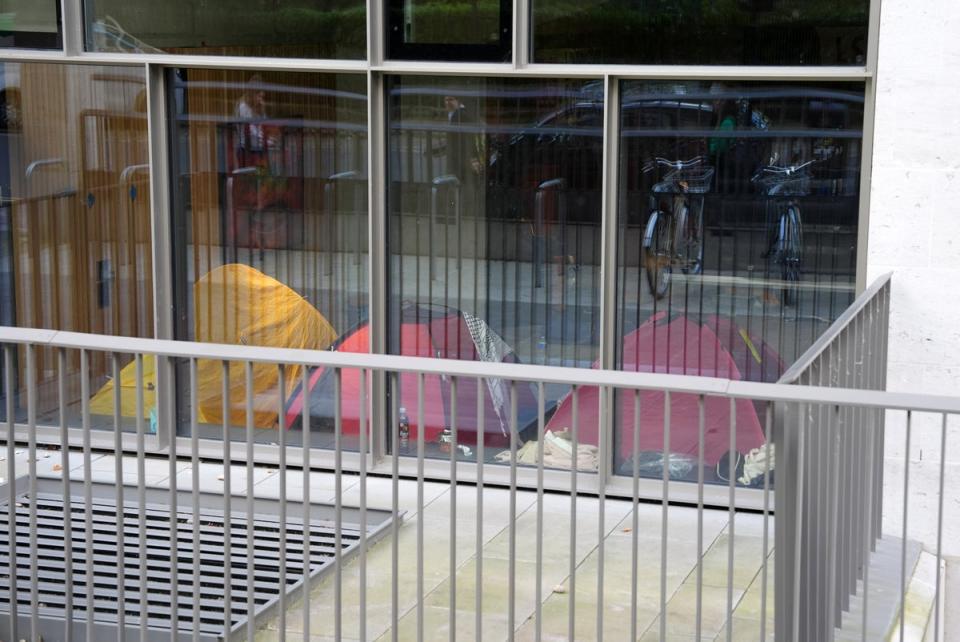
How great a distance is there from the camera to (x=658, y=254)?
707 cm

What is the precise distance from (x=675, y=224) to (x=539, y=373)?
3.21 meters

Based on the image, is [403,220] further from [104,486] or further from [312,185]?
[104,486]

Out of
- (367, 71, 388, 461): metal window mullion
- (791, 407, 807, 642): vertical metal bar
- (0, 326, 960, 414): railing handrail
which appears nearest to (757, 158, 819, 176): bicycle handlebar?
(367, 71, 388, 461): metal window mullion

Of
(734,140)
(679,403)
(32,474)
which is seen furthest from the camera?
(679,403)

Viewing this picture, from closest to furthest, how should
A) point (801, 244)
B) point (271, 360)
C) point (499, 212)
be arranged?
point (271, 360)
point (801, 244)
point (499, 212)

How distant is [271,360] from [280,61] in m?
3.49

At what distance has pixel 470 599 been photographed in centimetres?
592

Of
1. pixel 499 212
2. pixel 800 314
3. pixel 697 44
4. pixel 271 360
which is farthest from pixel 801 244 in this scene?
pixel 271 360

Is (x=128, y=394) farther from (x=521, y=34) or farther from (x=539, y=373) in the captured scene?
(x=539, y=373)

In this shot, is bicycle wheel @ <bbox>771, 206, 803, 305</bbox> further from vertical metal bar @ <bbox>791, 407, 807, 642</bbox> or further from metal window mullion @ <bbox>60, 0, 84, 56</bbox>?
metal window mullion @ <bbox>60, 0, 84, 56</bbox>

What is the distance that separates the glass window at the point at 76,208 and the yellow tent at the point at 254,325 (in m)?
0.34

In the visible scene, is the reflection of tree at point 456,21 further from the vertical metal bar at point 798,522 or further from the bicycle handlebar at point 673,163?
the vertical metal bar at point 798,522

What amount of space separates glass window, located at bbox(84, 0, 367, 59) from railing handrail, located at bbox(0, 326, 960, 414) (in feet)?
10.5

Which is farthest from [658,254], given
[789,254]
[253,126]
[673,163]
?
[253,126]
